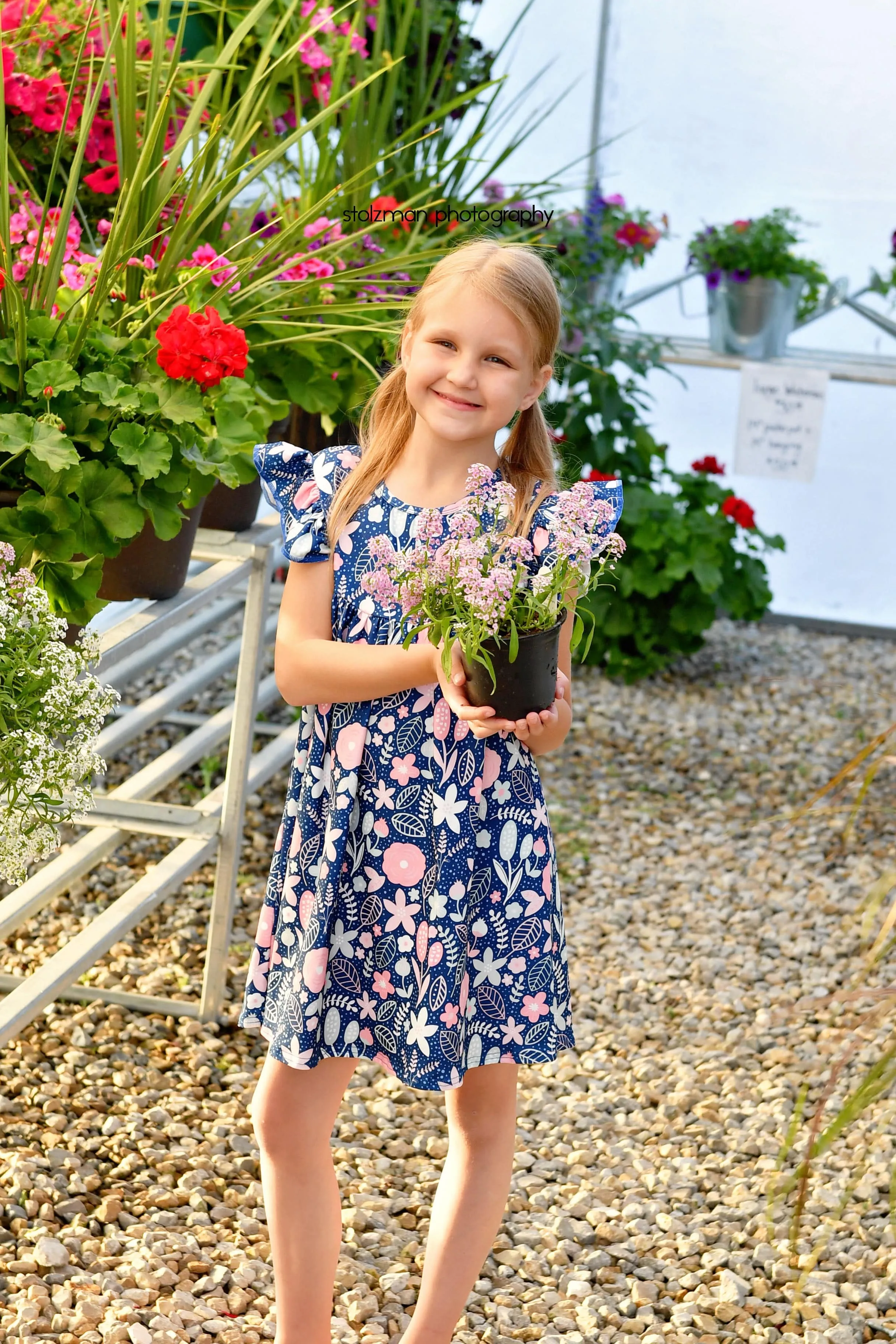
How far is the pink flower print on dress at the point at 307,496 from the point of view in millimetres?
1261

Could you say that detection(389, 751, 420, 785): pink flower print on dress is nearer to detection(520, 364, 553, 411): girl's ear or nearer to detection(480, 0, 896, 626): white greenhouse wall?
detection(520, 364, 553, 411): girl's ear

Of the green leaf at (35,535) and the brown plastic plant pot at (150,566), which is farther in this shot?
the brown plastic plant pot at (150,566)

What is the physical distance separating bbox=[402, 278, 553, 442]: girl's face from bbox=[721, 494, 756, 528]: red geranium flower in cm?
249

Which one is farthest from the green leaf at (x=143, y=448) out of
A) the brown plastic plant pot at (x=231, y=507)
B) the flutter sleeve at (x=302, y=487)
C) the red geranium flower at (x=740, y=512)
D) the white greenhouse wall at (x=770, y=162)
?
the white greenhouse wall at (x=770, y=162)

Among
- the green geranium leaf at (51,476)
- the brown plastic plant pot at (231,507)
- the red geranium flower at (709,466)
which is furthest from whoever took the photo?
the red geranium flower at (709,466)

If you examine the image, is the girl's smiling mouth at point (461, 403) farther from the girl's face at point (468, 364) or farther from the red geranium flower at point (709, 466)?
the red geranium flower at point (709, 466)

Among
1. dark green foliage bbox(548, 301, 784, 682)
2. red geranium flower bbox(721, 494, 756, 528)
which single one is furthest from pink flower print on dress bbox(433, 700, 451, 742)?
red geranium flower bbox(721, 494, 756, 528)

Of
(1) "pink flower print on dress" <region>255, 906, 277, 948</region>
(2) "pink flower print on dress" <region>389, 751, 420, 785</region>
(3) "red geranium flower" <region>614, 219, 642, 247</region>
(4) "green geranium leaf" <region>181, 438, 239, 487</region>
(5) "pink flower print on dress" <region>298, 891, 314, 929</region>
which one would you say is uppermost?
(3) "red geranium flower" <region>614, 219, 642, 247</region>

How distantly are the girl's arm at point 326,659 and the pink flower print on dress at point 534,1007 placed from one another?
0.92ft

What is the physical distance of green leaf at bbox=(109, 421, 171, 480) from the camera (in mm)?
1368

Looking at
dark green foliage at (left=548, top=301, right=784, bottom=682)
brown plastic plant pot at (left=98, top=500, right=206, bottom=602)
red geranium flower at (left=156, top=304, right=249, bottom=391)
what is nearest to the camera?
red geranium flower at (left=156, top=304, right=249, bottom=391)

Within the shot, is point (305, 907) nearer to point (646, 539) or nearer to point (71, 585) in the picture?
point (71, 585)

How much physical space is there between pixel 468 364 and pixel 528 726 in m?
0.31

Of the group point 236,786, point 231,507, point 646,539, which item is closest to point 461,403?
point 231,507
